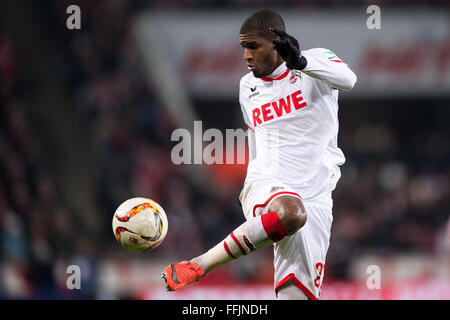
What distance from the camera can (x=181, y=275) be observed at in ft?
15.0

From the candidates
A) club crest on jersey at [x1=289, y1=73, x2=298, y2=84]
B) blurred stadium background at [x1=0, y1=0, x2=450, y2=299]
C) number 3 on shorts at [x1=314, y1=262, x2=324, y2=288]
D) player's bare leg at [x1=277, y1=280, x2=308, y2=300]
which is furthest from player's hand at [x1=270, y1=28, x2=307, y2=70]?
blurred stadium background at [x1=0, y1=0, x2=450, y2=299]

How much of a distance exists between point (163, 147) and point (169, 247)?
2201 mm

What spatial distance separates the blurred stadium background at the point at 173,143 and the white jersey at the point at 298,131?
393cm

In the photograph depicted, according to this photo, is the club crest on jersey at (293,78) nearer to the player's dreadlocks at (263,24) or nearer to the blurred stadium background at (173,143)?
the player's dreadlocks at (263,24)

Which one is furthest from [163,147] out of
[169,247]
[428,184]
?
[428,184]

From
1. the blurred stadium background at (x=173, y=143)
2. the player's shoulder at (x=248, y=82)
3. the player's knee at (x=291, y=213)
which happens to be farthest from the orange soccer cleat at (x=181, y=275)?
the blurred stadium background at (x=173, y=143)

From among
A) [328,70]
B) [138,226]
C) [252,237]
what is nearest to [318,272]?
[252,237]

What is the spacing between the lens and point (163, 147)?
1182 cm

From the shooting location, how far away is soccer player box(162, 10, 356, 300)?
4.64 m

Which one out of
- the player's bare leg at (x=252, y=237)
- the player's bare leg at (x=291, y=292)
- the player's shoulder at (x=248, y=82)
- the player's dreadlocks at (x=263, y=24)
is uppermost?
the player's dreadlocks at (x=263, y=24)

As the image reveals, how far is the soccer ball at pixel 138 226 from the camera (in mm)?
4832

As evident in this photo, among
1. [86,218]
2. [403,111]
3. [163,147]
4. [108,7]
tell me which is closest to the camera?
[86,218]

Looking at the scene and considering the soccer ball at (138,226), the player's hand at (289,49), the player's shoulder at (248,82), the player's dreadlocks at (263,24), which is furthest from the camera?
the player's shoulder at (248,82)

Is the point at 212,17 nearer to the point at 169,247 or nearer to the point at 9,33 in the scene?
the point at 9,33
